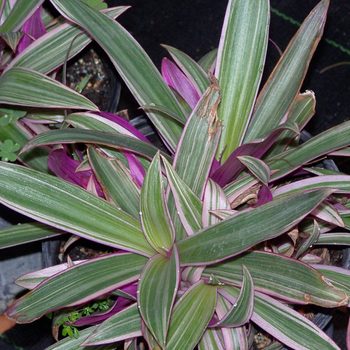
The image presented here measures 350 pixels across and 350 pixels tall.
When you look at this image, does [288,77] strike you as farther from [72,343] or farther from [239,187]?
[72,343]

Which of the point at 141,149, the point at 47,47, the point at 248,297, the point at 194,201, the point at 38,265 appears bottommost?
the point at 38,265

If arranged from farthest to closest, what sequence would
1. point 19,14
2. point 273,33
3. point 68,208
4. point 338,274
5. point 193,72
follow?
point 273,33 < point 19,14 < point 193,72 < point 338,274 < point 68,208

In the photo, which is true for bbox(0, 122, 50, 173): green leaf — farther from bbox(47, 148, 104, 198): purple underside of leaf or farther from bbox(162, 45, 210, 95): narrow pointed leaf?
bbox(162, 45, 210, 95): narrow pointed leaf

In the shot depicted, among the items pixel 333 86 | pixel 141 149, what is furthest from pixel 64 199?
pixel 333 86

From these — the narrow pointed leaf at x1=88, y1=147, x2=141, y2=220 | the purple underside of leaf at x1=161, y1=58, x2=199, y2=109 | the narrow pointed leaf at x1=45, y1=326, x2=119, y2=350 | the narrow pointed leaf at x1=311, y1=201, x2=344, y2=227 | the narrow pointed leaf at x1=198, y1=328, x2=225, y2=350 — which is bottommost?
the narrow pointed leaf at x1=198, y1=328, x2=225, y2=350

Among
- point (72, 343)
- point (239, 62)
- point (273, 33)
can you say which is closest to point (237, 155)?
point (239, 62)

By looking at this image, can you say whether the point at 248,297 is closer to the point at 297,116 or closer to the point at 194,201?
the point at 194,201

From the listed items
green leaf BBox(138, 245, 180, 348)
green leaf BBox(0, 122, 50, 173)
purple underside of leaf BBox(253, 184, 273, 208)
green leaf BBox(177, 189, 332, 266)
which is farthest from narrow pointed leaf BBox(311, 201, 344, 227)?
green leaf BBox(0, 122, 50, 173)
